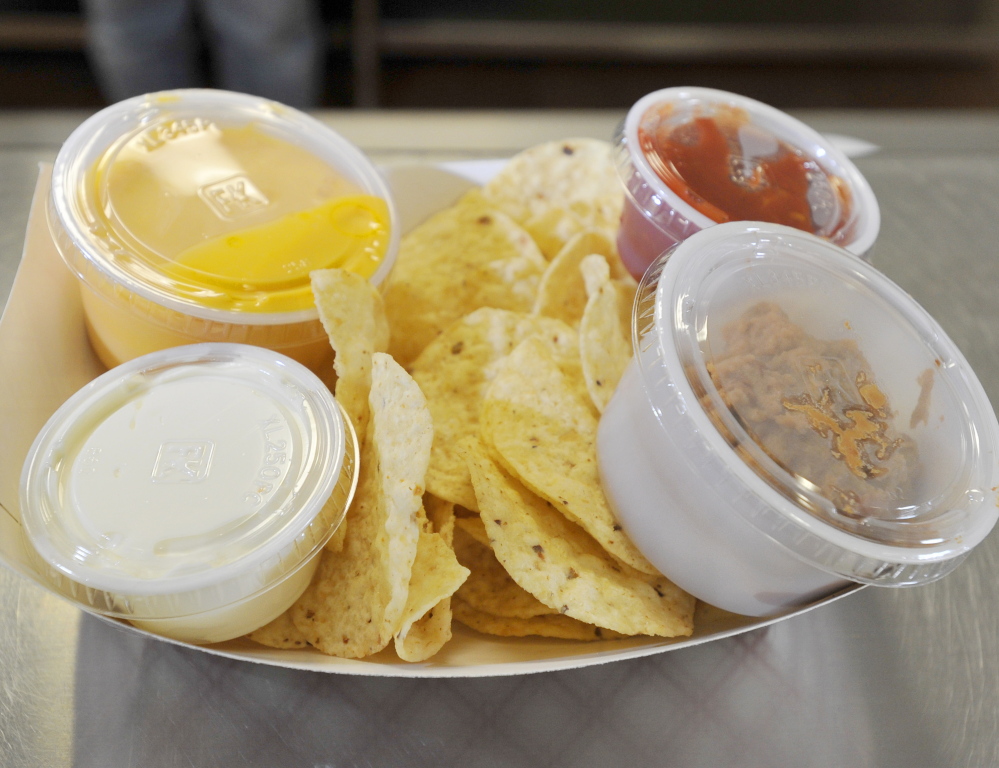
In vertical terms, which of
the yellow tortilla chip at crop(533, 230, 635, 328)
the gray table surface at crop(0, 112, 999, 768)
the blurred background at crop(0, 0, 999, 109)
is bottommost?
the blurred background at crop(0, 0, 999, 109)

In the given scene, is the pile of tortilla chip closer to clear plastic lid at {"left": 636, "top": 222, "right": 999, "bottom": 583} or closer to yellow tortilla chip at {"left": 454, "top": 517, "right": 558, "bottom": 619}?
yellow tortilla chip at {"left": 454, "top": 517, "right": 558, "bottom": 619}

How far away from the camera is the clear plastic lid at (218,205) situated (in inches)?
48.0

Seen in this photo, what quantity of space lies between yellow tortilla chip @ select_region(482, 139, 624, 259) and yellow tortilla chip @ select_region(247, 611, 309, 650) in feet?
2.92

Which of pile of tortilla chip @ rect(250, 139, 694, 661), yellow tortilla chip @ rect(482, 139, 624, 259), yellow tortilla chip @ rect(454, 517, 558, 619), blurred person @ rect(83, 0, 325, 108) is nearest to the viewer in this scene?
pile of tortilla chip @ rect(250, 139, 694, 661)

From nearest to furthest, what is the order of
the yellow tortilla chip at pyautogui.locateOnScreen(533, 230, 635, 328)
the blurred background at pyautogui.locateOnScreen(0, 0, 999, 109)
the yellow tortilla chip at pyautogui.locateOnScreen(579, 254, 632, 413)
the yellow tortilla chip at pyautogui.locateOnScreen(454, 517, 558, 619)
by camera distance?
1. the yellow tortilla chip at pyautogui.locateOnScreen(454, 517, 558, 619)
2. the yellow tortilla chip at pyautogui.locateOnScreen(579, 254, 632, 413)
3. the yellow tortilla chip at pyautogui.locateOnScreen(533, 230, 635, 328)
4. the blurred background at pyautogui.locateOnScreen(0, 0, 999, 109)

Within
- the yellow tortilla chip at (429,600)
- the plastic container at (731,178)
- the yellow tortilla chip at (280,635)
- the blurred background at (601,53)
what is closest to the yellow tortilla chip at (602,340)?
the plastic container at (731,178)

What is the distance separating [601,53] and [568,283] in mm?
2769

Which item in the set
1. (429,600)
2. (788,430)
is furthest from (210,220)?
(788,430)

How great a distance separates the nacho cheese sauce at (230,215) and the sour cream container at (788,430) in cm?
52

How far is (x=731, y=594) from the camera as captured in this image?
1.12 meters

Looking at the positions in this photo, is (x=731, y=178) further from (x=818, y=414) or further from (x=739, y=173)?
(x=818, y=414)

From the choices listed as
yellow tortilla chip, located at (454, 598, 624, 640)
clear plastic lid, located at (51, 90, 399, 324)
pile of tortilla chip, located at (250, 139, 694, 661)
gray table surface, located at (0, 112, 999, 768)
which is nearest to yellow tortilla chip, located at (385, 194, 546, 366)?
pile of tortilla chip, located at (250, 139, 694, 661)

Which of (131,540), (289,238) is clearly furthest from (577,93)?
(131,540)

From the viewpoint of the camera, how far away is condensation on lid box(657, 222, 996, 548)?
0.98m
